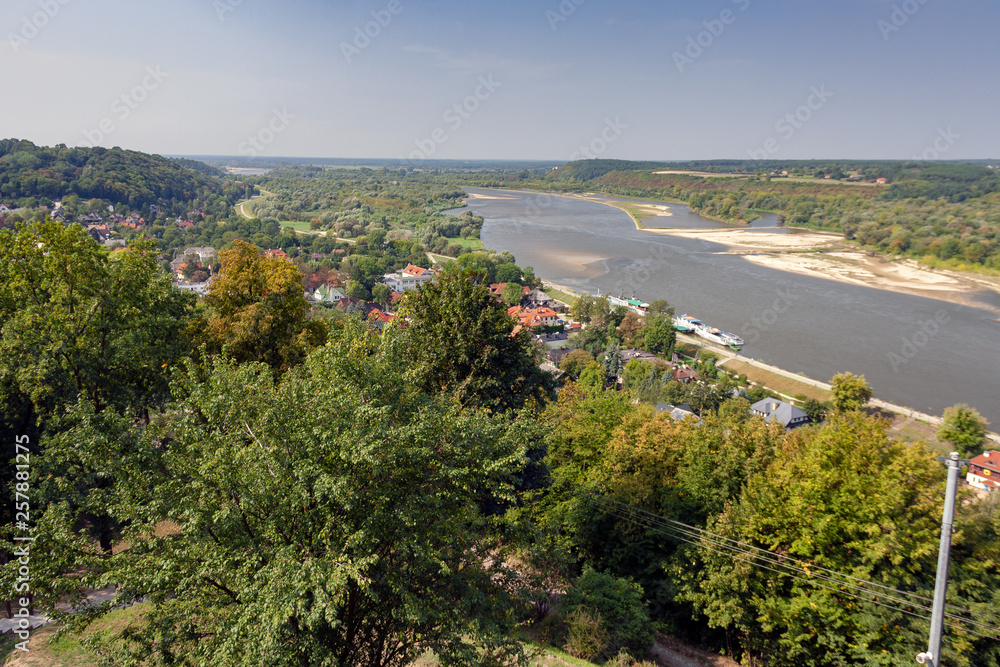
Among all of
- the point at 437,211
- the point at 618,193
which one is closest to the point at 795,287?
the point at 437,211

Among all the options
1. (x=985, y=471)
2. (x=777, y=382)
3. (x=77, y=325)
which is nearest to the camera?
(x=77, y=325)

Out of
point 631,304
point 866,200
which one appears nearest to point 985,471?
point 631,304

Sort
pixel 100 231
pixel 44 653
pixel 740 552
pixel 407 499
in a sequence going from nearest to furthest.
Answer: pixel 407 499 → pixel 44 653 → pixel 740 552 → pixel 100 231

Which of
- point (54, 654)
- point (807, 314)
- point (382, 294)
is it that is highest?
point (54, 654)

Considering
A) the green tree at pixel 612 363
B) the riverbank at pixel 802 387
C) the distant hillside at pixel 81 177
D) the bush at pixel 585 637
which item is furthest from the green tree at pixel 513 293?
the distant hillside at pixel 81 177

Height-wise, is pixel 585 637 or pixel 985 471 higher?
pixel 585 637

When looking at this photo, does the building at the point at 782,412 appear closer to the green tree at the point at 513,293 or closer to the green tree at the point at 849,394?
the green tree at the point at 849,394

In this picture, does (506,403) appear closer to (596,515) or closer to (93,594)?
(596,515)

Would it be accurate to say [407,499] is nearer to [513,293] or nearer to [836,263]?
[513,293]

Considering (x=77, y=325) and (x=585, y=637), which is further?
(x=77, y=325)
